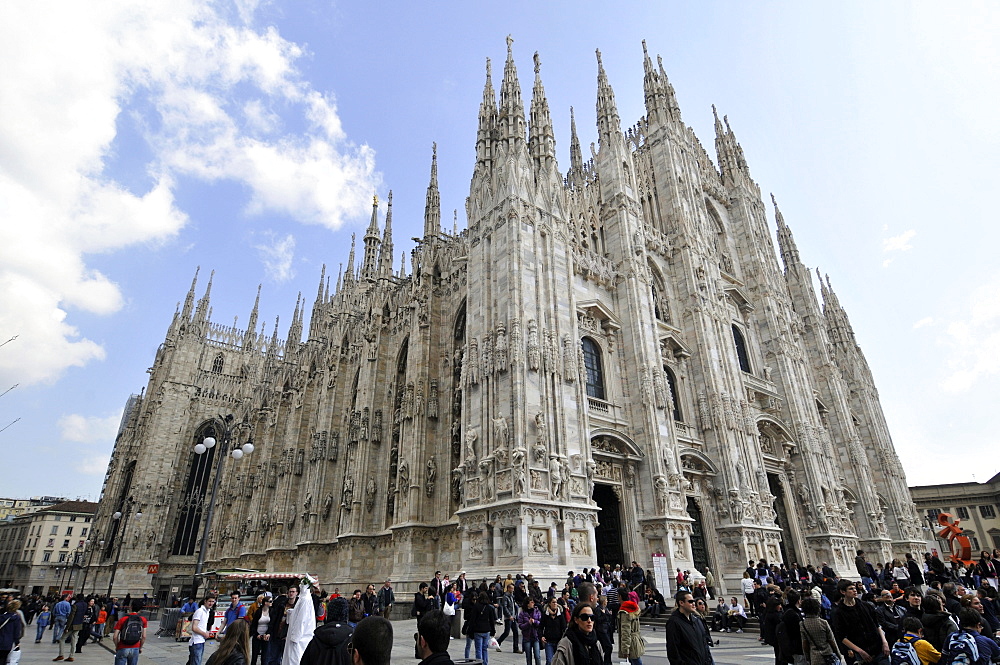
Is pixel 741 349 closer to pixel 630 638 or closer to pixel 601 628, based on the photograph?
pixel 630 638

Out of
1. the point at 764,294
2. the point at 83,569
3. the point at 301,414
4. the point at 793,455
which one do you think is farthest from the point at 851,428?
the point at 83,569

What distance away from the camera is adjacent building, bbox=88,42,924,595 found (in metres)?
19.6

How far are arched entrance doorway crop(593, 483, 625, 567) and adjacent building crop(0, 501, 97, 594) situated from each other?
257ft

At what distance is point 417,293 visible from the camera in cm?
2862

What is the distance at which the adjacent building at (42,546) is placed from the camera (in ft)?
249

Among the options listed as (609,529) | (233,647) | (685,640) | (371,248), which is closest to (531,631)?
(685,640)

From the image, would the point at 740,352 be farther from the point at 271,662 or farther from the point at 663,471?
the point at 271,662

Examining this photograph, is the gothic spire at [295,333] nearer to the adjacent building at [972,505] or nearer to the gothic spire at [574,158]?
the gothic spire at [574,158]

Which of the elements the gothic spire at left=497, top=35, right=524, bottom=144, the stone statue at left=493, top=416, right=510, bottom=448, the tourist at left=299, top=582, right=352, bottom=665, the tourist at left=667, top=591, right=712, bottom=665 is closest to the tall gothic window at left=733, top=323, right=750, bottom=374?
the gothic spire at left=497, top=35, right=524, bottom=144

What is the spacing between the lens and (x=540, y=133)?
26.9 meters

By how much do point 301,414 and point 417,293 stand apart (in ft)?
52.5

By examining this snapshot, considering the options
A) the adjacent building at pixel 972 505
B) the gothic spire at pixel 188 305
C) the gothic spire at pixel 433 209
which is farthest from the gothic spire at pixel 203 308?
the adjacent building at pixel 972 505

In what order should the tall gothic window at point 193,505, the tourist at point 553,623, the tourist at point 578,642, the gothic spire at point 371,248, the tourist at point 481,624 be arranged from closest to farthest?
the tourist at point 578,642 < the tourist at point 553,623 < the tourist at point 481,624 < the gothic spire at point 371,248 < the tall gothic window at point 193,505

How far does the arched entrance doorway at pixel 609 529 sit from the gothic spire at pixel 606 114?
1953 centimetres
